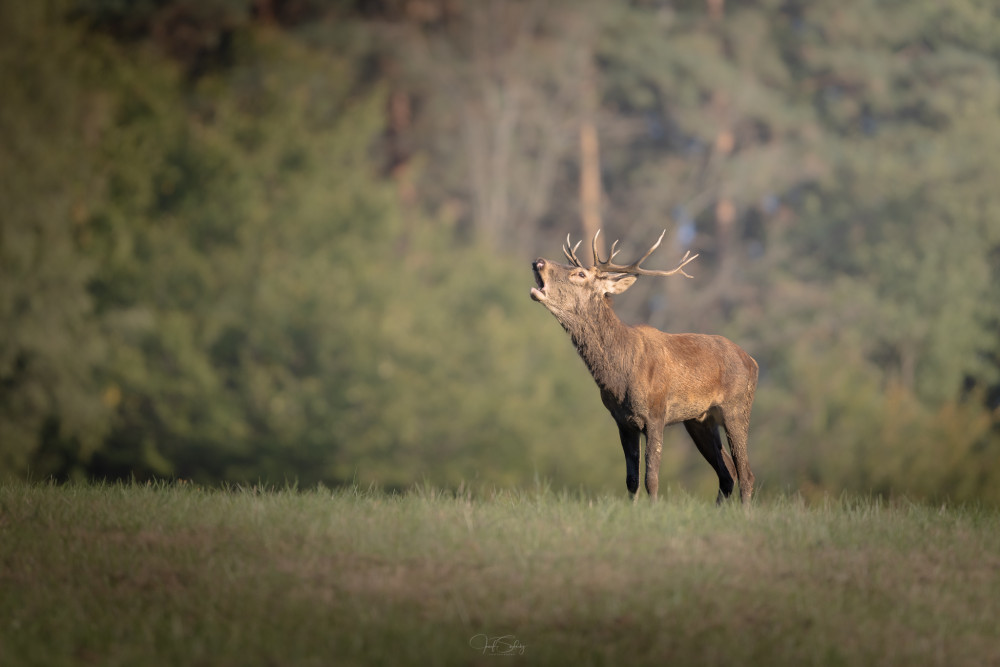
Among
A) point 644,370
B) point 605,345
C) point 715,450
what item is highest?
point 605,345

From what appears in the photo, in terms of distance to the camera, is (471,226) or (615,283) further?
(471,226)

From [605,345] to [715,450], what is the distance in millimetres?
1730

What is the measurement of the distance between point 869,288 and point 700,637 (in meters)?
34.9

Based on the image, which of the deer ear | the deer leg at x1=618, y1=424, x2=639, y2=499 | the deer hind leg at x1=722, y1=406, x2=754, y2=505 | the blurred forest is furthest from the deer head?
the blurred forest

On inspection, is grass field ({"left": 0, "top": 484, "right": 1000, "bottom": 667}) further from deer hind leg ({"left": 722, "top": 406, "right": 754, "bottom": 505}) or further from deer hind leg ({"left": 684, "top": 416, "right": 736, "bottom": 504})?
deer hind leg ({"left": 684, "top": 416, "right": 736, "bottom": 504})

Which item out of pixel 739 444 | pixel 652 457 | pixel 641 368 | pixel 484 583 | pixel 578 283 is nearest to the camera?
pixel 484 583

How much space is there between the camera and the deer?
32.4 feet

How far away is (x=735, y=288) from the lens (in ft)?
137

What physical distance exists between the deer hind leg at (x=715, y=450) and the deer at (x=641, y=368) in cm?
4

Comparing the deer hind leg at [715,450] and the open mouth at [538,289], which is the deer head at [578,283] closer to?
the open mouth at [538,289]

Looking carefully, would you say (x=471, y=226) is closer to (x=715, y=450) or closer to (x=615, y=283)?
(x=715, y=450)

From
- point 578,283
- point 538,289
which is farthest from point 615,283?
point 538,289

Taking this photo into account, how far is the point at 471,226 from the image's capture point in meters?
42.9

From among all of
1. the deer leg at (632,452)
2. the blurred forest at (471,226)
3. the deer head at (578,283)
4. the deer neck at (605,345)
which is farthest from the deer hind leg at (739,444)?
the blurred forest at (471,226)
